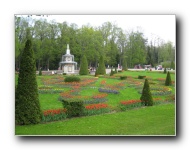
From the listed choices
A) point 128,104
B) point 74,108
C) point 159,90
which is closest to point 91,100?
point 74,108

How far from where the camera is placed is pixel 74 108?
8.03 m

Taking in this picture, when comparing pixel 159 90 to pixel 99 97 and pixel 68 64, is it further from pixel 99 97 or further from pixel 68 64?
pixel 68 64

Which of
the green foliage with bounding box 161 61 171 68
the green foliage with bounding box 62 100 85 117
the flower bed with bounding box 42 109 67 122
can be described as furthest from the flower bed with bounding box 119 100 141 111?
the flower bed with bounding box 42 109 67 122

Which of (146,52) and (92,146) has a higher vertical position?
(146,52)

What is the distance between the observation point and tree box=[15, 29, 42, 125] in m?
7.82

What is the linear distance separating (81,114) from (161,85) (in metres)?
A: 2.76

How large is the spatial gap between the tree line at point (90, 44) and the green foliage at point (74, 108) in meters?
1.28

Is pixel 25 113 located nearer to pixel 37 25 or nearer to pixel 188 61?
pixel 37 25

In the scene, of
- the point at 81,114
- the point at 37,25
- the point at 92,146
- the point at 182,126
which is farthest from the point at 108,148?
the point at 37,25

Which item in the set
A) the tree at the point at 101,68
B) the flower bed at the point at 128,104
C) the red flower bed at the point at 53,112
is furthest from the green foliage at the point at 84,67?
the flower bed at the point at 128,104

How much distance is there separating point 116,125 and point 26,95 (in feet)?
9.51

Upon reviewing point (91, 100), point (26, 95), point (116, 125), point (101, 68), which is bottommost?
point (116, 125)

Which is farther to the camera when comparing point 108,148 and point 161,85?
point 161,85

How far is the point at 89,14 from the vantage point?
817cm
